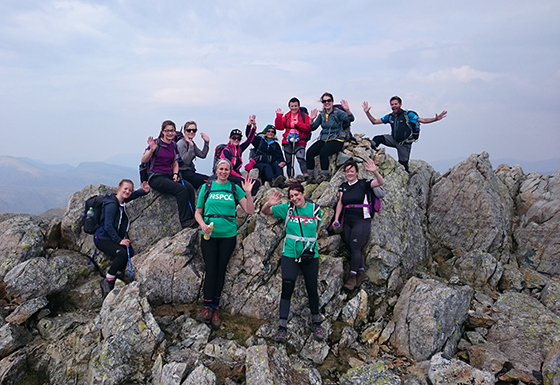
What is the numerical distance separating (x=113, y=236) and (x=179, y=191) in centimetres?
331

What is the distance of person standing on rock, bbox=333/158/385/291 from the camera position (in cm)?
1307

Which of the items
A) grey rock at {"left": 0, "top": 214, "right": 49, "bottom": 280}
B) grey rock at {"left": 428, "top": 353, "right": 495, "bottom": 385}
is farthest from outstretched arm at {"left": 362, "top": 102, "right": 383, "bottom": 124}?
grey rock at {"left": 0, "top": 214, "right": 49, "bottom": 280}

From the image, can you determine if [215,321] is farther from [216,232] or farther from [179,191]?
[179,191]

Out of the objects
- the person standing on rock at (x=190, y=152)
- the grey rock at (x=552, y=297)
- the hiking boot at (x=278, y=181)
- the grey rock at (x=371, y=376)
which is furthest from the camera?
the hiking boot at (x=278, y=181)

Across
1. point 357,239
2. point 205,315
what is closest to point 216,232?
point 205,315

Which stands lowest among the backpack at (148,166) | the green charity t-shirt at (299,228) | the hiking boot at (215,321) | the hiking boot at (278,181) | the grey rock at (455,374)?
the grey rock at (455,374)

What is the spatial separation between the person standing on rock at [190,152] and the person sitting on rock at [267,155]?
10.6ft

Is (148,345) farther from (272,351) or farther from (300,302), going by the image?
(300,302)

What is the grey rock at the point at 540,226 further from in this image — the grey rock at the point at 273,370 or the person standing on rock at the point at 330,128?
the grey rock at the point at 273,370

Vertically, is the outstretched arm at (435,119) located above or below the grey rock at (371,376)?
above

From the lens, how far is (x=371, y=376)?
991 cm

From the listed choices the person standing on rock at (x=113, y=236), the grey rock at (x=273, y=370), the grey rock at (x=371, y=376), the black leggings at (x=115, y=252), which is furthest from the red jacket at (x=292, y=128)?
the grey rock at (x=371, y=376)

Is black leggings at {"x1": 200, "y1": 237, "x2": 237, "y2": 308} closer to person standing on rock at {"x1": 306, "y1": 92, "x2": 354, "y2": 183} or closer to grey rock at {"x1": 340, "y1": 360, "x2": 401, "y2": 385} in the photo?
grey rock at {"x1": 340, "y1": 360, "x2": 401, "y2": 385}

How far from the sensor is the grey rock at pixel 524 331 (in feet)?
36.3
